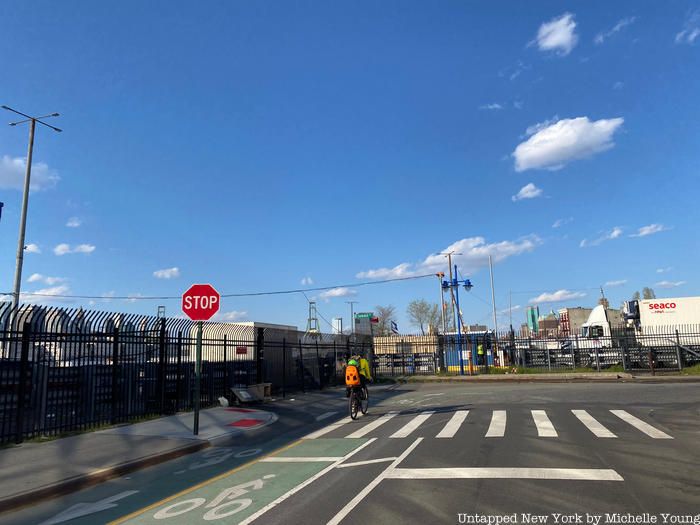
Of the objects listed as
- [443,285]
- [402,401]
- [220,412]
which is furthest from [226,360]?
[443,285]

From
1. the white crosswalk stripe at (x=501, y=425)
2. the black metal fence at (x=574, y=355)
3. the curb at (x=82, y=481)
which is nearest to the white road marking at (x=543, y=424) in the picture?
the white crosswalk stripe at (x=501, y=425)

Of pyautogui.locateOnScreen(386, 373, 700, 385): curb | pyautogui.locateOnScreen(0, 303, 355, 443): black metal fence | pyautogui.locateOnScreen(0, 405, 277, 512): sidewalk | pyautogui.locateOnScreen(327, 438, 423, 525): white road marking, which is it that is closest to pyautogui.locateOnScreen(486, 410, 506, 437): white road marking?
pyautogui.locateOnScreen(327, 438, 423, 525): white road marking

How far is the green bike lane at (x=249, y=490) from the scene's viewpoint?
5.88 meters

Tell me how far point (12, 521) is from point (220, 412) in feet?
31.1

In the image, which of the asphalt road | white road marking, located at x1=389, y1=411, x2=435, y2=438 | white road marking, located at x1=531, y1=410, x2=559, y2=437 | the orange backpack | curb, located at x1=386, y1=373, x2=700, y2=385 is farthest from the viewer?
curb, located at x1=386, y1=373, x2=700, y2=385

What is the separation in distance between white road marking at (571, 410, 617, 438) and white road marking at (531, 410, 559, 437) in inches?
30.2

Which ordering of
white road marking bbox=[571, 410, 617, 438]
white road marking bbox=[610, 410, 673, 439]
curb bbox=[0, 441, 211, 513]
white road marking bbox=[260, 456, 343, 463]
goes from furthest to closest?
white road marking bbox=[571, 410, 617, 438]
white road marking bbox=[610, 410, 673, 439]
white road marking bbox=[260, 456, 343, 463]
curb bbox=[0, 441, 211, 513]

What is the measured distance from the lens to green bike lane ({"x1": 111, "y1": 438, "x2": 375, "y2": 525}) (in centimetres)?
588

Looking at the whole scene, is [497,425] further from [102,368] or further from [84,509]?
[102,368]

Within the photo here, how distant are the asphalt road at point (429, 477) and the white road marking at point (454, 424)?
0.08ft

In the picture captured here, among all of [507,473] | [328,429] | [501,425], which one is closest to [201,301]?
[328,429]

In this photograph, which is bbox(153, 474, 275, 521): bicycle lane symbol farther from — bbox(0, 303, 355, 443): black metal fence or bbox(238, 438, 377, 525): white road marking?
bbox(0, 303, 355, 443): black metal fence

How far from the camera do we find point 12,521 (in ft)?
20.3

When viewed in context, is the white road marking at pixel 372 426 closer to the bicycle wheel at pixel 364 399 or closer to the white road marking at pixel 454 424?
the bicycle wheel at pixel 364 399
